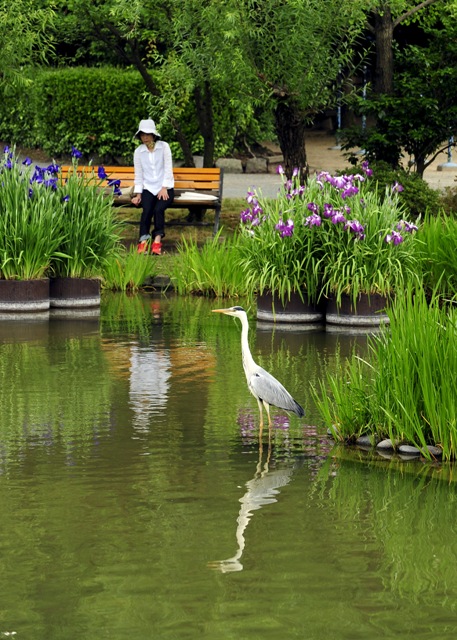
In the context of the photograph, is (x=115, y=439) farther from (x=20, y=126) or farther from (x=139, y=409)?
(x=20, y=126)

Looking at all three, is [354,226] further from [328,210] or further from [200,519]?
[200,519]

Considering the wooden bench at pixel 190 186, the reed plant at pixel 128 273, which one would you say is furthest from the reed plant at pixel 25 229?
the wooden bench at pixel 190 186

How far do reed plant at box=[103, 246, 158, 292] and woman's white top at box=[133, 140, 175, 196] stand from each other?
3103 millimetres

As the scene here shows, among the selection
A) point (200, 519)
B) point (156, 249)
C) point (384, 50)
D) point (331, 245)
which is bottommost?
point (200, 519)

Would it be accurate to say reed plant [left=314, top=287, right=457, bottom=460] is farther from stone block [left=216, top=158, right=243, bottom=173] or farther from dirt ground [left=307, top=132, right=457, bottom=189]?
stone block [left=216, top=158, right=243, bottom=173]

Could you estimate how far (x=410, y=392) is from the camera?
820cm

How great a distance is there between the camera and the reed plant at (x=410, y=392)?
26.5 feet

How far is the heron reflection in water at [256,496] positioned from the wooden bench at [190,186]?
37.9ft

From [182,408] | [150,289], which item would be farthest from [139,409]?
[150,289]

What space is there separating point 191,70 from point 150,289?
16.0 feet

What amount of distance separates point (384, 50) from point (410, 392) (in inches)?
567

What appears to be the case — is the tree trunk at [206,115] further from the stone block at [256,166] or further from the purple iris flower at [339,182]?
the purple iris flower at [339,182]

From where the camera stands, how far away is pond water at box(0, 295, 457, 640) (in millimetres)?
5652

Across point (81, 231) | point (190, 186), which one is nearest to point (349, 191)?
point (81, 231)
